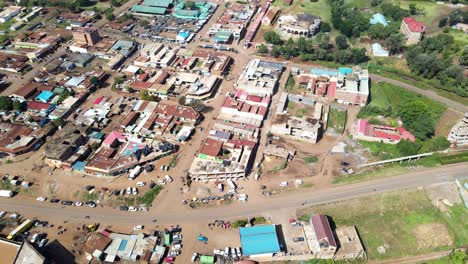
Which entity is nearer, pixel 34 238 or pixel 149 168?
pixel 34 238

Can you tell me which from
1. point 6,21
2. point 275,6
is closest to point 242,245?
point 275,6

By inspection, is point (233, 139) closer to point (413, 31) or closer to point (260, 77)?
point (260, 77)

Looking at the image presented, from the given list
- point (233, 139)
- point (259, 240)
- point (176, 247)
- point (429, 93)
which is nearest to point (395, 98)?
point (429, 93)

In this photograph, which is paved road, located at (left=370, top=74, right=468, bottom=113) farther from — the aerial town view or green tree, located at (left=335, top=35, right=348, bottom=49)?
green tree, located at (left=335, top=35, right=348, bottom=49)

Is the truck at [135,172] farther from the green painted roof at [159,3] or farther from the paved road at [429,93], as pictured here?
the green painted roof at [159,3]

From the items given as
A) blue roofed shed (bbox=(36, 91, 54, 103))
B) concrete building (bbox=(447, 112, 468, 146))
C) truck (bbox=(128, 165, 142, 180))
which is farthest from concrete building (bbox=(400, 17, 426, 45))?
blue roofed shed (bbox=(36, 91, 54, 103))

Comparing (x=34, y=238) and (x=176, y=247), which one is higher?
(x=34, y=238)
